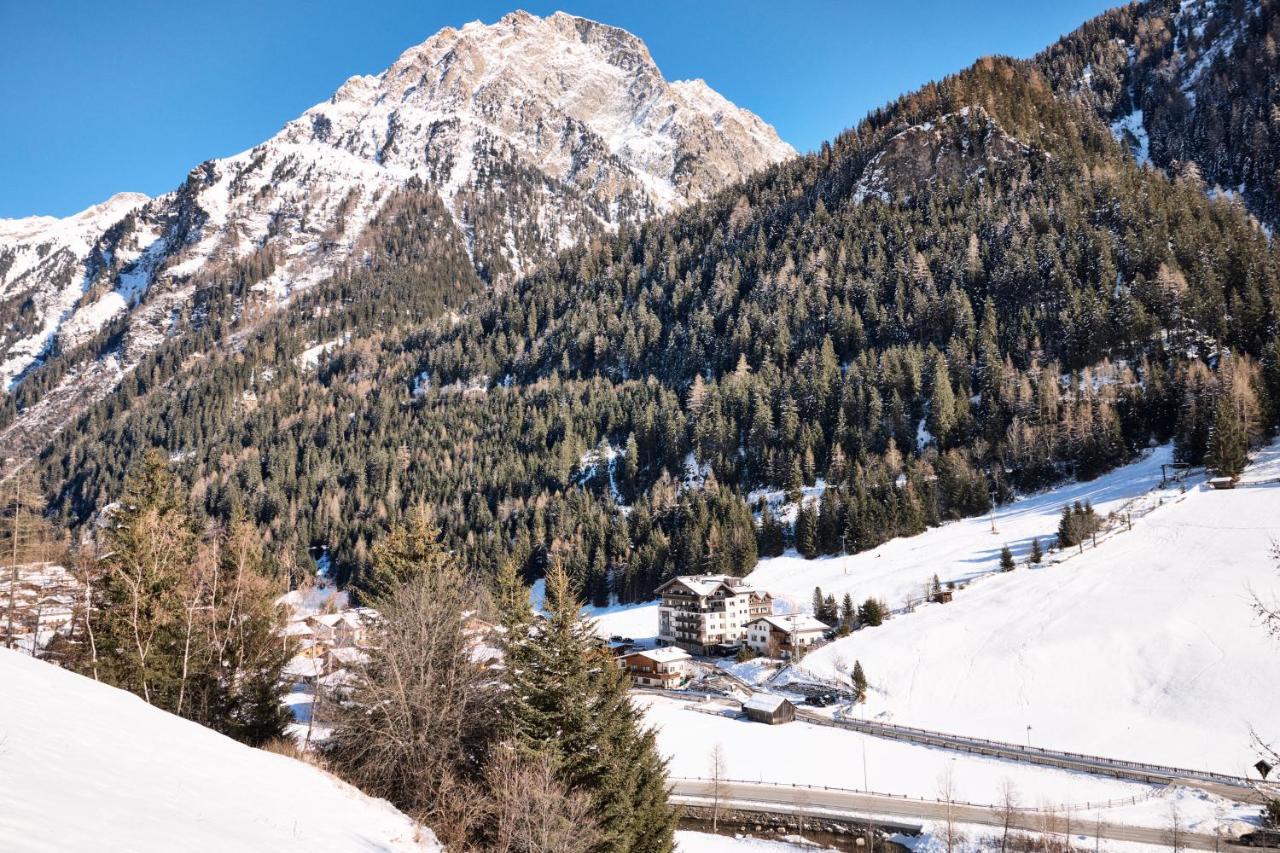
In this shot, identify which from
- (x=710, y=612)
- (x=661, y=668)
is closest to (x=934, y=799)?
(x=661, y=668)

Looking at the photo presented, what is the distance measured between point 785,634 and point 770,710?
15958mm

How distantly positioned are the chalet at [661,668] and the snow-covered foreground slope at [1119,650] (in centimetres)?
1343

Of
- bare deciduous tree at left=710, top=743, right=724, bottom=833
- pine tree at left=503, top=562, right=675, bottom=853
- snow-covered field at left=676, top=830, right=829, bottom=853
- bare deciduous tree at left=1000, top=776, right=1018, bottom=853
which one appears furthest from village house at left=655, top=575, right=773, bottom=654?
pine tree at left=503, top=562, right=675, bottom=853

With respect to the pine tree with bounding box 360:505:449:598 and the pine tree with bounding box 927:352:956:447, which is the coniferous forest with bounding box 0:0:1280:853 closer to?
the pine tree with bounding box 360:505:449:598

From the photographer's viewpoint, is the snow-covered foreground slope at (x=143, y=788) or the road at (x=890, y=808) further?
the road at (x=890, y=808)

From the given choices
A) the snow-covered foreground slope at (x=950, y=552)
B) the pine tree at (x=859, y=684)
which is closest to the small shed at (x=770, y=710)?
the pine tree at (x=859, y=684)

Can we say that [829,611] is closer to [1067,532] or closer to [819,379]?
[1067,532]

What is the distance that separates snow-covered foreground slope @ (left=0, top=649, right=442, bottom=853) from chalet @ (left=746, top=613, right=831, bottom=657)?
184ft

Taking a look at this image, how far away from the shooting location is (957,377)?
109875mm

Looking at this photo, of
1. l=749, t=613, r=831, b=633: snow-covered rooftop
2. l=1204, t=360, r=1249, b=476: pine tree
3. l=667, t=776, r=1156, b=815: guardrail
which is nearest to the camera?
l=667, t=776, r=1156, b=815: guardrail

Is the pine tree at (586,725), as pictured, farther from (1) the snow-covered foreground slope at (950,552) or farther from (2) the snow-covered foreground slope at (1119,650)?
(1) the snow-covered foreground slope at (950,552)

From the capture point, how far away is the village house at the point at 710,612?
7681cm

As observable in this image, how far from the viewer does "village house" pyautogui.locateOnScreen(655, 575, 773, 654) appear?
252ft

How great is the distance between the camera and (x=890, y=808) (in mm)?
37469
